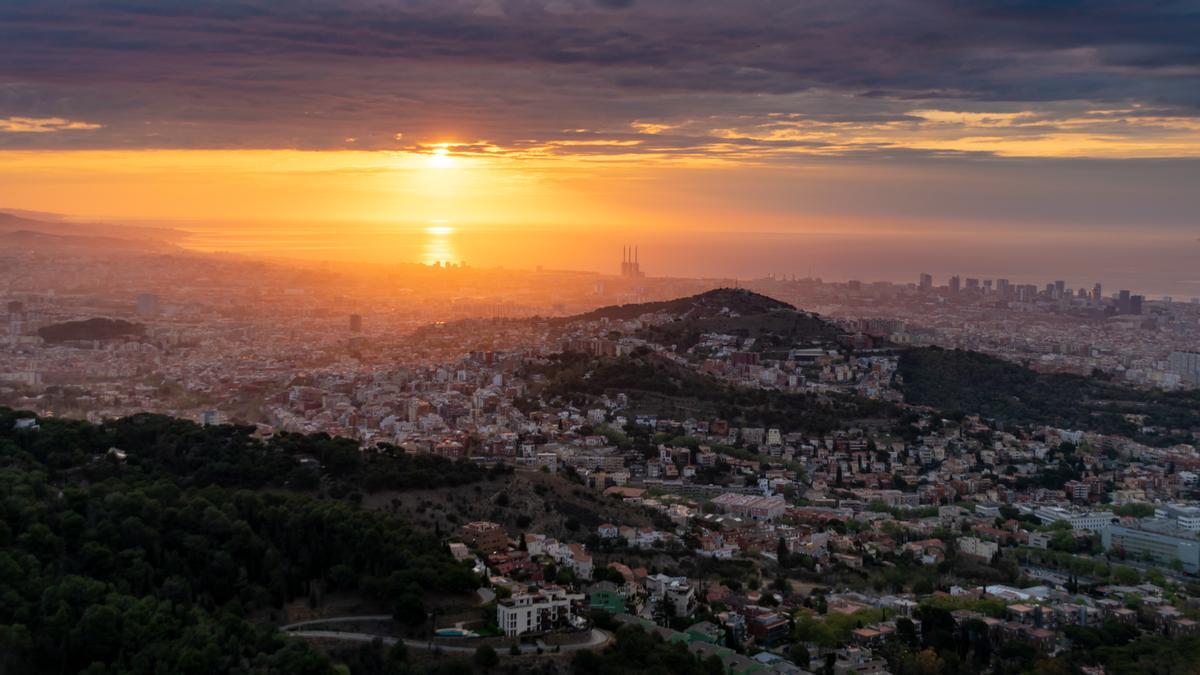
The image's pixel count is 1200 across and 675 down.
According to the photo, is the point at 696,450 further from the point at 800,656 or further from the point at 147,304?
the point at 147,304

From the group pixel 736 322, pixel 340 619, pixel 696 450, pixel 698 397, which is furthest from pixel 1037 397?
pixel 340 619

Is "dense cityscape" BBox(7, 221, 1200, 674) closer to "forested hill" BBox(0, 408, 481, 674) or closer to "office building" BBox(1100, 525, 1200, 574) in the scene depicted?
"office building" BBox(1100, 525, 1200, 574)

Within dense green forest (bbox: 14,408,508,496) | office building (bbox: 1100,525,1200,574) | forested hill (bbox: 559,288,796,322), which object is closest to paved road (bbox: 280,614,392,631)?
dense green forest (bbox: 14,408,508,496)

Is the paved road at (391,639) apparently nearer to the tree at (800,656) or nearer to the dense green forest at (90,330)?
the tree at (800,656)

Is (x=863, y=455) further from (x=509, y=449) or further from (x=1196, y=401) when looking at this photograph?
(x=1196, y=401)

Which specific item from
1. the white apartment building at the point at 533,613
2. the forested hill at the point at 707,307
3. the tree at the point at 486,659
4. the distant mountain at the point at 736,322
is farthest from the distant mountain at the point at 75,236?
the tree at the point at 486,659

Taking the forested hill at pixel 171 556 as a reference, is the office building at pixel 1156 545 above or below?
below

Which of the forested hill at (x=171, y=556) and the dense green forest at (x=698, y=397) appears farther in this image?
the dense green forest at (x=698, y=397)
